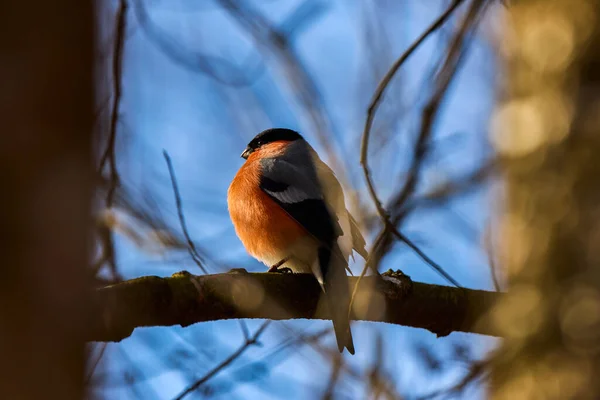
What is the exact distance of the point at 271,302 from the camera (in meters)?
3.00

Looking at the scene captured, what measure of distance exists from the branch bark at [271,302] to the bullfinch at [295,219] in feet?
1.10

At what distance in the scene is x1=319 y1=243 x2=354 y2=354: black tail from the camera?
3291 millimetres

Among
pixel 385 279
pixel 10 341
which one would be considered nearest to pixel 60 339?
pixel 10 341

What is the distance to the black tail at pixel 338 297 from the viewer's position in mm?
3291

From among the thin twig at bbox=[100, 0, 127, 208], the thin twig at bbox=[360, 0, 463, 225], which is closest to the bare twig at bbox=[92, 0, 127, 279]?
the thin twig at bbox=[100, 0, 127, 208]


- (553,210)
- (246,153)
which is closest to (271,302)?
(553,210)

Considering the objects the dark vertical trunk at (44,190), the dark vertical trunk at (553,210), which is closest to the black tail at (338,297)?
the dark vertical trunk at (553,210)

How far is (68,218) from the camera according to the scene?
3.95ft

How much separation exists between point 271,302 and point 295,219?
1.03 m

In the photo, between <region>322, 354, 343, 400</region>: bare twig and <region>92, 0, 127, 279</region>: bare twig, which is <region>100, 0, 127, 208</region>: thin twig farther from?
<region>322, 354, 343, 400</region>: bare twig

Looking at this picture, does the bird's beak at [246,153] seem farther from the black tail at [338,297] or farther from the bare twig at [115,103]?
the bare twig at [115,103]

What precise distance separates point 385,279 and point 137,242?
1.10 meters

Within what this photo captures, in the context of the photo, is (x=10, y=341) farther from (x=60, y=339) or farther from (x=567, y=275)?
(x=567, y=275)

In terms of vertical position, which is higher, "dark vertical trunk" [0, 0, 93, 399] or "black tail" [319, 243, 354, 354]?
"black tail" [319, 243, 354, 354]
